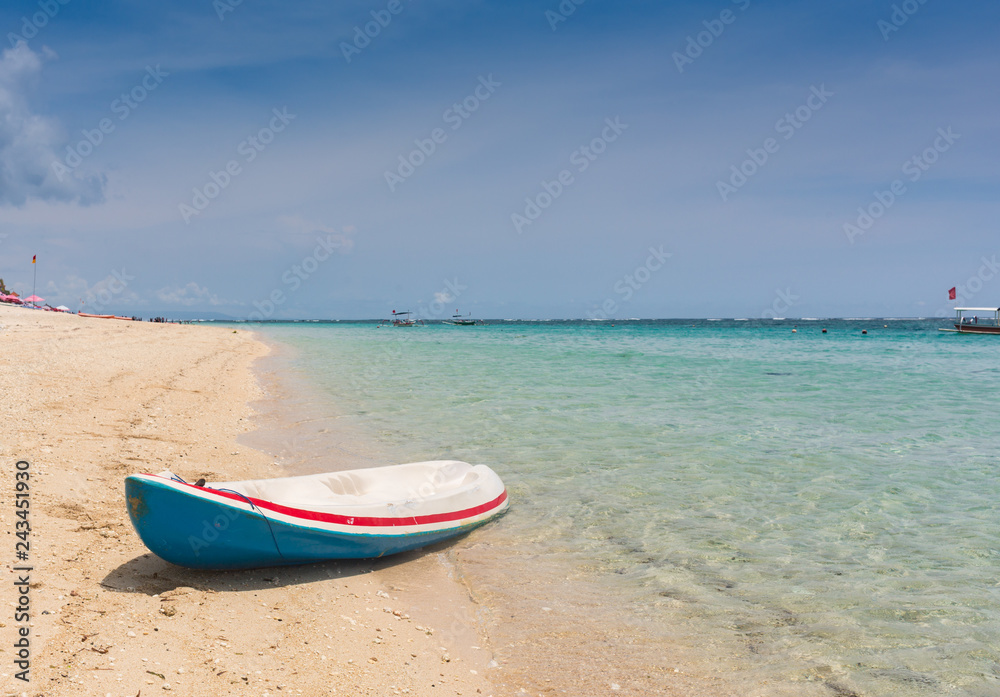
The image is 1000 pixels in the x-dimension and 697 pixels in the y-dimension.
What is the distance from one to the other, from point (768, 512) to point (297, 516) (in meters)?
6.15

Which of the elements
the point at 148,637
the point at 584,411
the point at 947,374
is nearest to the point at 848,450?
the point at 584,411

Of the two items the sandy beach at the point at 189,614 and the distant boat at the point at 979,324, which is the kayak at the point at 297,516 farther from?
the distant boat at the point at 979,324

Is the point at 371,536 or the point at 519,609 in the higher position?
the point at 371,536

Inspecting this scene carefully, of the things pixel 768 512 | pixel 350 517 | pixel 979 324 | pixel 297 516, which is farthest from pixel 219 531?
pixel 979 324

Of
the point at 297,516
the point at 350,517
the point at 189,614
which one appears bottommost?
the point at 189,614

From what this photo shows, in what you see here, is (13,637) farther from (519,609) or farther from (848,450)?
(848,450)

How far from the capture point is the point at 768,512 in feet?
26.5

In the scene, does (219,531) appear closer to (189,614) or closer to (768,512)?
(189,614)

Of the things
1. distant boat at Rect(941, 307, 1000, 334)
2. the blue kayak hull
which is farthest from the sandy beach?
distant boat at Rect(941, 307, 1000, 334)

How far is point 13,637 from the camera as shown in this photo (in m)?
3.88

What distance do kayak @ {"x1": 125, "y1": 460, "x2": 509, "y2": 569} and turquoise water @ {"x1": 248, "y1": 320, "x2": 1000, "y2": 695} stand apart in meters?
0.92

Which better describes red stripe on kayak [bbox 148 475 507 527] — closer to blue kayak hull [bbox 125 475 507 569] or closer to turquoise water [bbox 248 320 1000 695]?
blue kayak hull [bbox 125 475 507 569]

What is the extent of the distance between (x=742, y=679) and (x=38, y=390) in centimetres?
1424

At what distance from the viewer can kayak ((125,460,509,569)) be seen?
5.00 m
